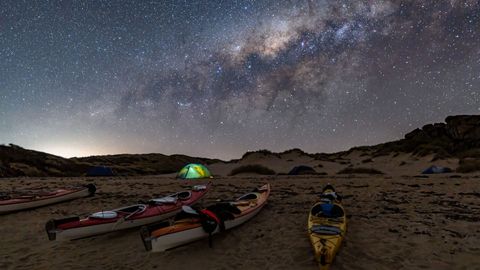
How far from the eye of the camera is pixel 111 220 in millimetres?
7805

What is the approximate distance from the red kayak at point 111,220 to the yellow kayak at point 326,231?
15.4 ft

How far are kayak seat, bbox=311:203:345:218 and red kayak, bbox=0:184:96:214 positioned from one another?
36.5ft

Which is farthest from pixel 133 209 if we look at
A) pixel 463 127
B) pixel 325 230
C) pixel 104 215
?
pixel 463 127

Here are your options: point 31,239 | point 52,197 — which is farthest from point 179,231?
point 52,197

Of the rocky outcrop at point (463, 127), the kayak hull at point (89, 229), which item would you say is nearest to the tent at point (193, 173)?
the kayak hull at point (89, 229)

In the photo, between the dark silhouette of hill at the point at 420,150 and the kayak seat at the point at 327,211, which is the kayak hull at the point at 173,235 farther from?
the dark silhouette of hill at the point at 420,150

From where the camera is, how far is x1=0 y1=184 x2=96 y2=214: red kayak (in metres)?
11.1

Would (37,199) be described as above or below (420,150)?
below

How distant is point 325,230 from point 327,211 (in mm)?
1518

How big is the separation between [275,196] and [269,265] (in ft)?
23.1

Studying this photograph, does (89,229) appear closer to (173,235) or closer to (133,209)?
(133,209)

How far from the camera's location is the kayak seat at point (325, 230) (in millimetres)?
6422

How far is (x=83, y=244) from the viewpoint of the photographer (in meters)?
7.91

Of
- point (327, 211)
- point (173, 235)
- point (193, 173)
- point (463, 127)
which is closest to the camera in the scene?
point (173, 235)
